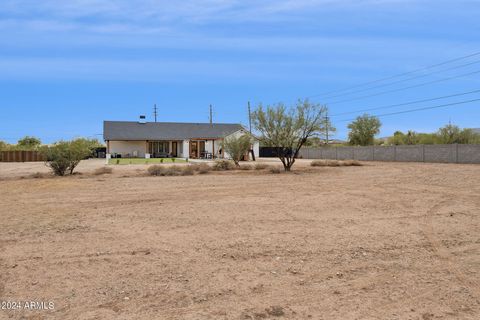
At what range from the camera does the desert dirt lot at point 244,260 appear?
457cm

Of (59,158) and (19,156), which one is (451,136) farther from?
(19,156)

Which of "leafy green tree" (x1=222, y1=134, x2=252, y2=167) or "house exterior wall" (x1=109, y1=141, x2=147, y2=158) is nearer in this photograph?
"leafy green tree" (x1=222, y1=134, x2=252, y2=167)

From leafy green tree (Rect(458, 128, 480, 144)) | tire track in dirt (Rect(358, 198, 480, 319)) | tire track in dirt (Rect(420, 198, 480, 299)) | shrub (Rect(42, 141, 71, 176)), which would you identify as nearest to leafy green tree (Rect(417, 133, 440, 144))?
leafy green tree (Rect(458, 128, 480, 144))

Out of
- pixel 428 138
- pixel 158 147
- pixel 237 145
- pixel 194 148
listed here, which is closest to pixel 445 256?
pixel 237 145

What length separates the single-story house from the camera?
182 ft

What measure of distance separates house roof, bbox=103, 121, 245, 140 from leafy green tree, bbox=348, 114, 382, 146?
68.9 ft

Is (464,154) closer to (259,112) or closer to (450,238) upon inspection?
(259,112)

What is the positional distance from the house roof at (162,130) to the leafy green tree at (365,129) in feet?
68.9

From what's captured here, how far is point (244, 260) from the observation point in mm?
6164

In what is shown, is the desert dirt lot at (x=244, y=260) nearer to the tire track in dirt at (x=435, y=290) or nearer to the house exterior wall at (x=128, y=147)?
the tire track in dirt at (x=435, y=290)

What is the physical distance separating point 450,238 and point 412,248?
→ 1123 mm

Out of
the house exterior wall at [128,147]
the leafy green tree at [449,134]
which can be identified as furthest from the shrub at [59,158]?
the leafy green tree at [449,134]

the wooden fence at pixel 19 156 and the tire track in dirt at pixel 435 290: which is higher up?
the wooden fence at pixel 19 156

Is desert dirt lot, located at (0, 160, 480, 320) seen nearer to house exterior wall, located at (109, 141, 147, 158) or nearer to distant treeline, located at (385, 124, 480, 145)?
distant treeline, located at (385, 124, 480, 145)
